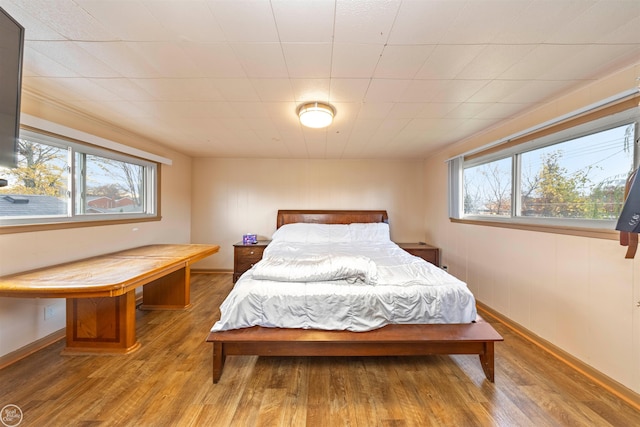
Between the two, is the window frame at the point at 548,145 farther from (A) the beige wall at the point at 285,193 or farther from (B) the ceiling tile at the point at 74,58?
(B) the ceiling tile at the point at 74,58

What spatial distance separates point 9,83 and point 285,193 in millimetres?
3300

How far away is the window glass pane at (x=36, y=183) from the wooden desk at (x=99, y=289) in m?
0.52

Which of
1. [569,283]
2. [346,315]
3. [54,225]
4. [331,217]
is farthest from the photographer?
[331,217]

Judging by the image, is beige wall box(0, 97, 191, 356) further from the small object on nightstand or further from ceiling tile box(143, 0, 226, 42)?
ceiling tile box(143, 0, 226, 42)

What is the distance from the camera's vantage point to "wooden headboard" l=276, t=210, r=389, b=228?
4.16 meters

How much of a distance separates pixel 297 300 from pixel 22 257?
2.26m

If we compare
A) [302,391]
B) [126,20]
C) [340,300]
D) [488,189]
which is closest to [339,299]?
[340,300]

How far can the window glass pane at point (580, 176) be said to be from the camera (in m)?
1.67

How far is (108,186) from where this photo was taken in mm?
2799

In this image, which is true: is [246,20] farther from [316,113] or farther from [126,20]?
[316,113]

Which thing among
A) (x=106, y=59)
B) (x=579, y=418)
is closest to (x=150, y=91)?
(x=106, y=59)

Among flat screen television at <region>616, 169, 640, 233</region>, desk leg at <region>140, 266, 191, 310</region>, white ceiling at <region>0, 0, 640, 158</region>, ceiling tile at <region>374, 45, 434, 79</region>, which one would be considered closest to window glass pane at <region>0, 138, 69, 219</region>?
white ceiling at <region>0, 0, 640, 158</region>

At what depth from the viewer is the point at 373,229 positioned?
3.92m

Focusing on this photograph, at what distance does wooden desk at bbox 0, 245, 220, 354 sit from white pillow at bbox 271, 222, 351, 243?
57.1 inches
